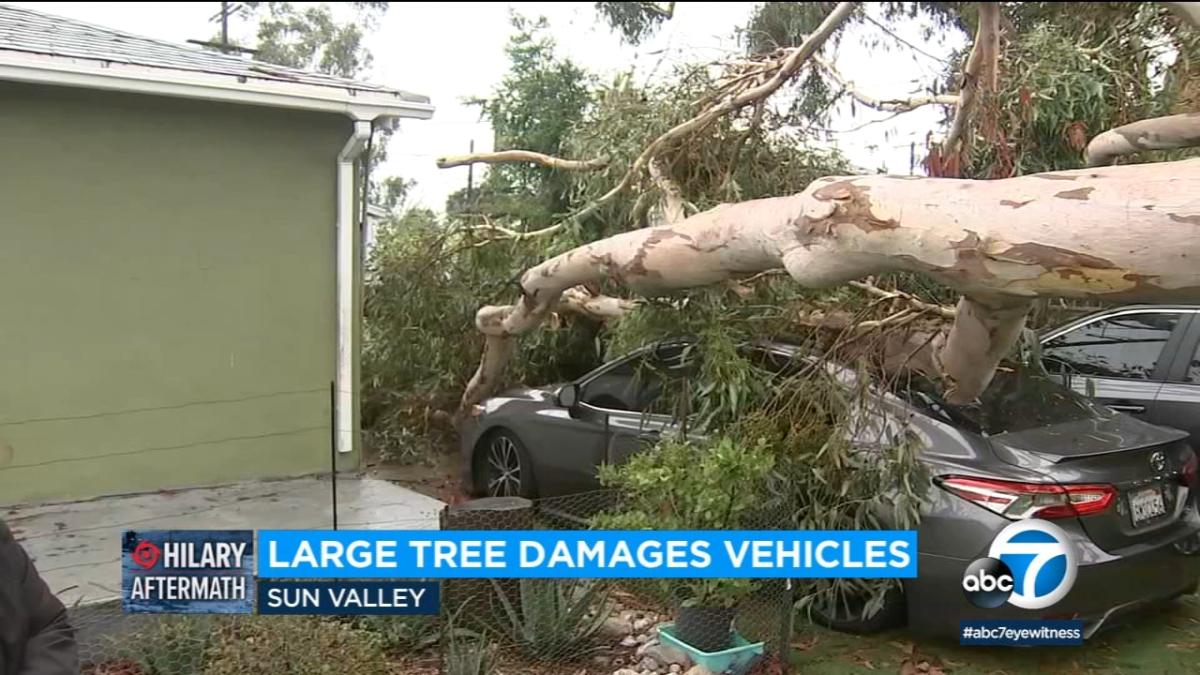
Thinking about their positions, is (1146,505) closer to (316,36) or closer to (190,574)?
(190,574)

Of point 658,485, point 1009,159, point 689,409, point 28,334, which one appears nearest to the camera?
point 658,485

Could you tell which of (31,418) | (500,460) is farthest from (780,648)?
(31,418)

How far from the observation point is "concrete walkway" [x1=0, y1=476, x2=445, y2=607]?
533 cm

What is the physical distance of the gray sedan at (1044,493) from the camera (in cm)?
432

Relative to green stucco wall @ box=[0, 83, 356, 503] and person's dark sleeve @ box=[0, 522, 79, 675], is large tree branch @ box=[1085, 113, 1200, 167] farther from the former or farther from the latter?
green stucco wall @ box=[0, 83, 356, 503]

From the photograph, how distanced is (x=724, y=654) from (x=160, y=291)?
479 centimetres

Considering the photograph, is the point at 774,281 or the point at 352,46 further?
the point at 352,46

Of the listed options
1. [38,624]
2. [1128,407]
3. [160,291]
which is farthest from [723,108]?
[38,624]

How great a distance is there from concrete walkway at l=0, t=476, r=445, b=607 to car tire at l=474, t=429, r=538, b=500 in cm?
57

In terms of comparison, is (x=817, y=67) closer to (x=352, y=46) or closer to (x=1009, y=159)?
(x=1009, y=159)

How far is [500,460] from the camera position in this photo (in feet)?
23.8

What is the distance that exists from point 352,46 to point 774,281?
26.5 m

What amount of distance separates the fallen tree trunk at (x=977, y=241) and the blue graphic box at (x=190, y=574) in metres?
2.34

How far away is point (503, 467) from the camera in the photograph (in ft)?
23.7
